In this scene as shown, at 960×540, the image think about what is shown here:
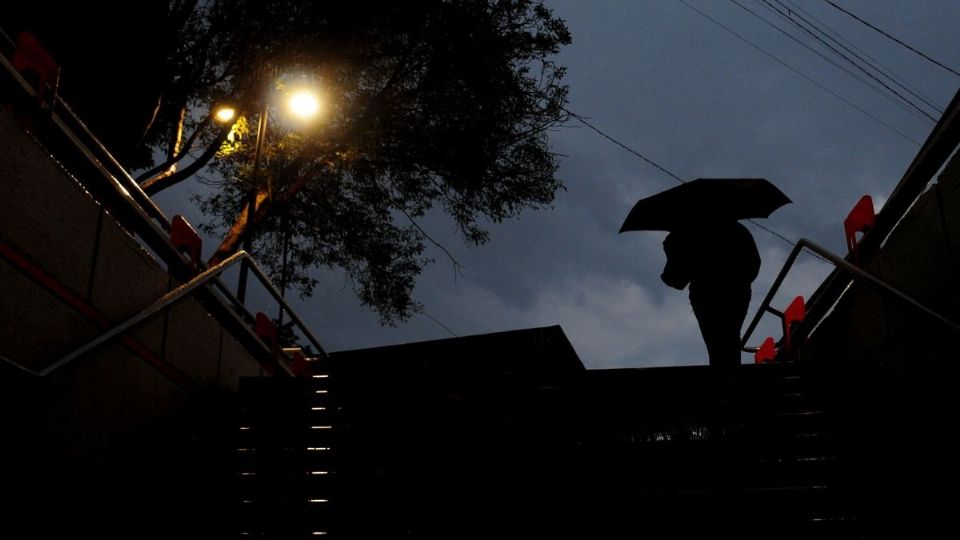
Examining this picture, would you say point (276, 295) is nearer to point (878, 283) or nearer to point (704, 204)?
point (704, 204)

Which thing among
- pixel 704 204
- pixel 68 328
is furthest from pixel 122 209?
pixel 704 204

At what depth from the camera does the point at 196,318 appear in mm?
6609

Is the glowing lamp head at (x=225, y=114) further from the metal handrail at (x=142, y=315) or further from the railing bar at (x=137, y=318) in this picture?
the railing bar at (x=137, y=318)

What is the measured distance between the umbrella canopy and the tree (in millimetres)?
9110

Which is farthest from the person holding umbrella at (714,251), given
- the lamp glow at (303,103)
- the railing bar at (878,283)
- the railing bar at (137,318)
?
the lamp glow at (303,103)

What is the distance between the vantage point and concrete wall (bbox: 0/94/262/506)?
409 cm

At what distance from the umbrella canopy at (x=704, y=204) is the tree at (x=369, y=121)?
911 centimetres

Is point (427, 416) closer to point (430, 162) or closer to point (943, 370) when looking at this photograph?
point (943, 370)

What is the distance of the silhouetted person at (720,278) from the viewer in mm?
6059

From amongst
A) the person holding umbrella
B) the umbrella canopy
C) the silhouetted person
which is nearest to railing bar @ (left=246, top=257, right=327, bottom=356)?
the umbrella canopy

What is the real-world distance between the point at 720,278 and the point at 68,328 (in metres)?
4.47

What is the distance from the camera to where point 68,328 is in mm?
4648

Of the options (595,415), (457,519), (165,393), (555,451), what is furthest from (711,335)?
(165,393)

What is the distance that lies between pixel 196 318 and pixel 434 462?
2.82 metres
